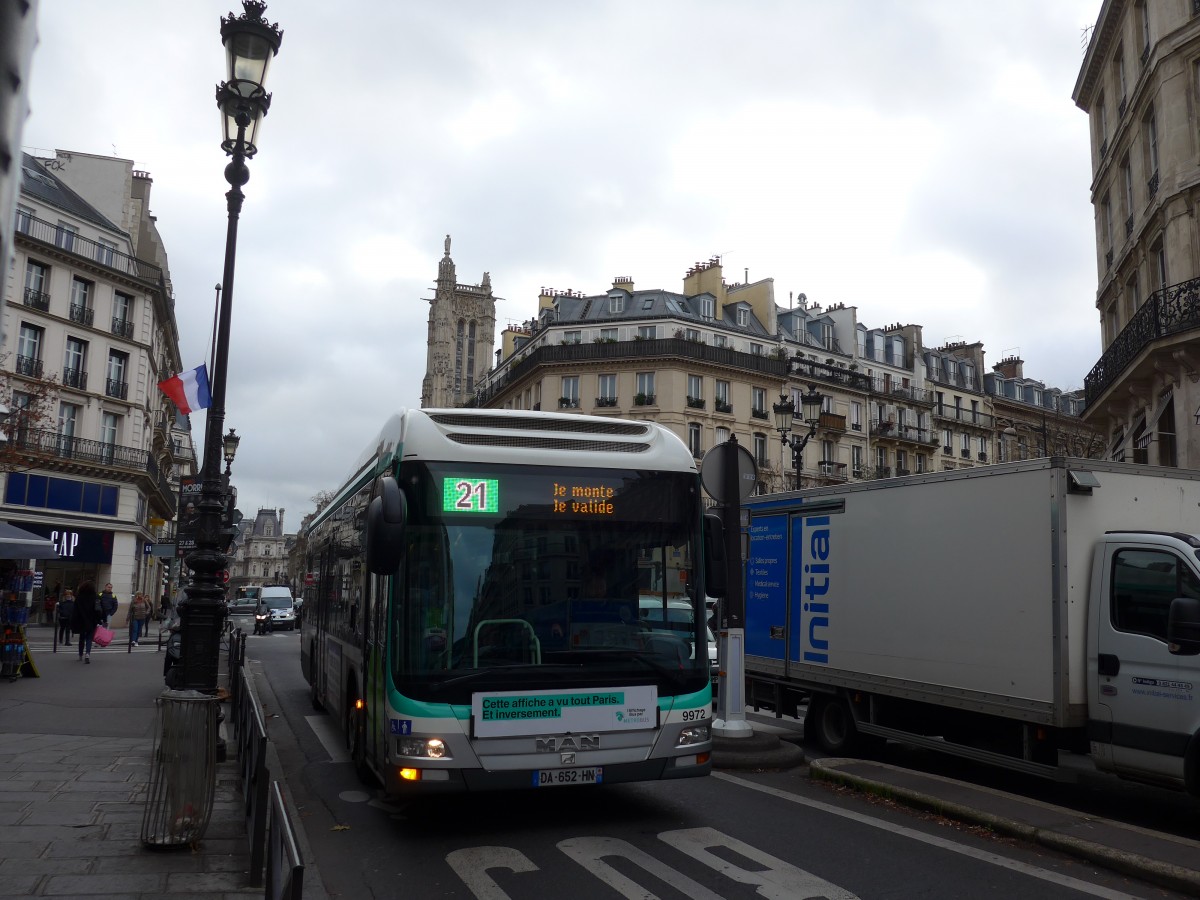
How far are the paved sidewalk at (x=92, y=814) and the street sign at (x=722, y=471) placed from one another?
5376 millimetres

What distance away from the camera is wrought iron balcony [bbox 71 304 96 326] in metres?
41.9

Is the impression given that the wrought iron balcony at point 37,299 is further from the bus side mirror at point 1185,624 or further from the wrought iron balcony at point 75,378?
the bus side mirror at point 1185,624

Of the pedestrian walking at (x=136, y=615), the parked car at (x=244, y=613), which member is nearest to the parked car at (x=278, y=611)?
the parked car at (x=244, y=613)

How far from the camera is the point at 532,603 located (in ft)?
23.2

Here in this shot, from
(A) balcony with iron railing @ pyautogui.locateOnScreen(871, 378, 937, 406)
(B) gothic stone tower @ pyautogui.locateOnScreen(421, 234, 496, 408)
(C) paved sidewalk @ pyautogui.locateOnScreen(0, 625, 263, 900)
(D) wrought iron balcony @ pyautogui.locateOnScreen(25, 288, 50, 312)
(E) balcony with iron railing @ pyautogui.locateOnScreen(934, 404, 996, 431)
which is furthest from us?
(B) gothic stone tower @ pyautogui.locateOnScreen(421, 234, 496, 408)

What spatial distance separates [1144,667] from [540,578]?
4.54m

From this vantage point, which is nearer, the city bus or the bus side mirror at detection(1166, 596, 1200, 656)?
the city bus

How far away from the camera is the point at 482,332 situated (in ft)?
407

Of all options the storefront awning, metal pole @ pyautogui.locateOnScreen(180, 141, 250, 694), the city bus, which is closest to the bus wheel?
metal pole @ pyautogui.locateOnScreen(180, 141, 250, 694)

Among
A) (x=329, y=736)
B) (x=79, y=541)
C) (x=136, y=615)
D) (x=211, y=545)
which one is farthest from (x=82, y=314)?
(x=211, y=545)

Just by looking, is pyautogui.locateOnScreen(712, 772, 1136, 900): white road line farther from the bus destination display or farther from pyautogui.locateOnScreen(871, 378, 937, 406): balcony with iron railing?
pyautogui.locateOnScreen(871, 378, 937, 406): balcony with iron railing

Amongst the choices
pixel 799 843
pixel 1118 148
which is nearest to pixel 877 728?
pixel 799 843

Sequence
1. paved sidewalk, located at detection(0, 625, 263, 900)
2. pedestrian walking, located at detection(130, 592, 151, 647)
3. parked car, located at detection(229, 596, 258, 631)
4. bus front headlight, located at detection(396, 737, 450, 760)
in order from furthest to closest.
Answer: parked car, located at detection(229, 596, 258, 631) < pedestrian walking, located at detection(130, 592, 151, 647) < bus front headlight, located at detection(396, 737, 450, 760) < paved sidewalk, located at detection(0, 625, 263, 900)

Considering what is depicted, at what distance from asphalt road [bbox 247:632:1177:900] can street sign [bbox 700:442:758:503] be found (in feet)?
9.73
